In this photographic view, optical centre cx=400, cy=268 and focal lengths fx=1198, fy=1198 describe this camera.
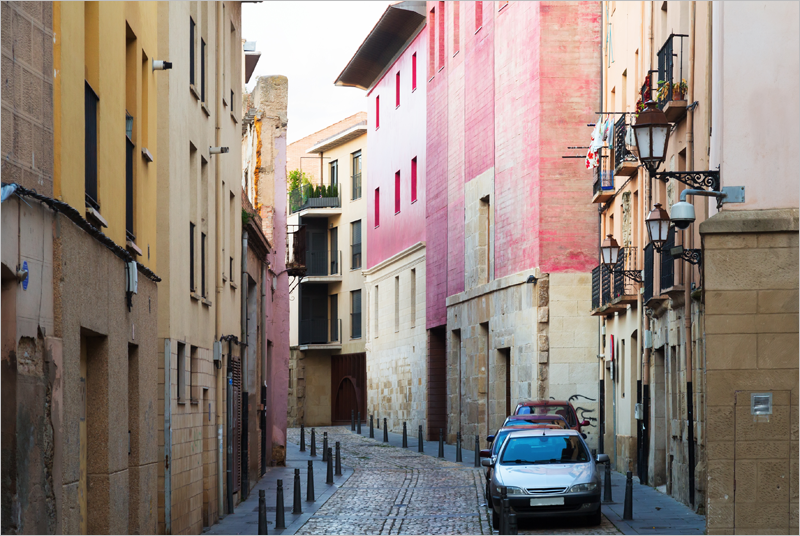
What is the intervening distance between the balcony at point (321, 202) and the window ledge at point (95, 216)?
51360mm

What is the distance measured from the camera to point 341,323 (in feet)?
204

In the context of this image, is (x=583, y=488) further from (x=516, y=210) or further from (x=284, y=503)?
(x=516, y=210)

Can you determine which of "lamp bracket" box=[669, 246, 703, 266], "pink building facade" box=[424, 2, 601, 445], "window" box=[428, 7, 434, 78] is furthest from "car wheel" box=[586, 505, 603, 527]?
"window" box=[428, 7, 434, 78]

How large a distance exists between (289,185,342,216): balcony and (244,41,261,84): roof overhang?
2651 cm

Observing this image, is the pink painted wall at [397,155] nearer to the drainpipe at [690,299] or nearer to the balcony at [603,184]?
the balcony at [603,184]

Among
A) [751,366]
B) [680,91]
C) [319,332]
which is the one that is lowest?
[319,332]

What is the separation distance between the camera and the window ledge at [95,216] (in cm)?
1095

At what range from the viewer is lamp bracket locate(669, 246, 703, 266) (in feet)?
58.9

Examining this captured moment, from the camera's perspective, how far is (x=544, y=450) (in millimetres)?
18375

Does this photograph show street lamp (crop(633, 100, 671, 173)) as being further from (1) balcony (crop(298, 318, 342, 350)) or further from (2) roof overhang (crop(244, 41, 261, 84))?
(1) balcony (crop(298, 318, 342, 350))

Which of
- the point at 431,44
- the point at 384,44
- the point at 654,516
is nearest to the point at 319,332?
the point at 384,44

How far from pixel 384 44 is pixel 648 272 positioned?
29.2 m

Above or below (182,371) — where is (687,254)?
above

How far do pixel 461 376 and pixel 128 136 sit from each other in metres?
27.6
